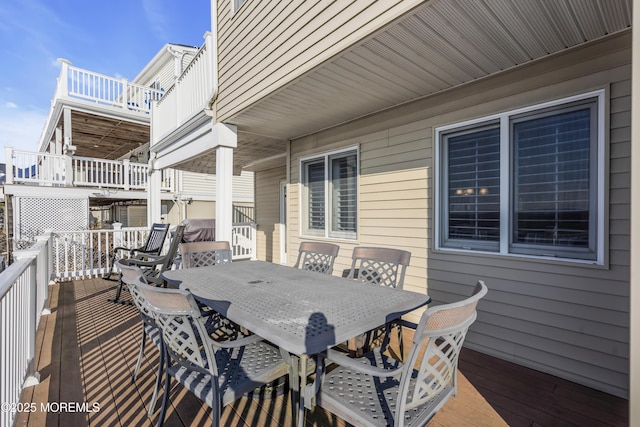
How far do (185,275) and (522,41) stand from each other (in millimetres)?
3312

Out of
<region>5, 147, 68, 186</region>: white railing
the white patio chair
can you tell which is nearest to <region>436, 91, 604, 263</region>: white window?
the white patio chair

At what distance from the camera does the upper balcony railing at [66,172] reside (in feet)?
27.2

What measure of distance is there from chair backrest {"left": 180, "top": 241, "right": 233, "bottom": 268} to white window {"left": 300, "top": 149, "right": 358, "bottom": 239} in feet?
5.31

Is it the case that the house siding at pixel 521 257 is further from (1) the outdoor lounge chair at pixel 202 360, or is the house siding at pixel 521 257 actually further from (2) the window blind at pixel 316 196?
(1) the outdoor lounge chair at pixel 202 360

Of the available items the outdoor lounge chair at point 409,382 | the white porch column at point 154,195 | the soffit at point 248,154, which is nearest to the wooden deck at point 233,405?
the outdoor lounge chair at point 409,382

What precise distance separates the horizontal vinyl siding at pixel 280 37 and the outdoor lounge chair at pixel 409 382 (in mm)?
1822

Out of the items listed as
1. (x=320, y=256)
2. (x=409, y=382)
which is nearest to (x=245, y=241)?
(x=320, y=256)

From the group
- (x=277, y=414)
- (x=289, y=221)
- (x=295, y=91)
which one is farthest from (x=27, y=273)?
(x=289, y=221)

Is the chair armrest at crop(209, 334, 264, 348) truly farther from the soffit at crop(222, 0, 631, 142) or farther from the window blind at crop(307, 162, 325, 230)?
the window blind at crop(307, 162, 325, 230)

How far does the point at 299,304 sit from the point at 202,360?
0.61 meters

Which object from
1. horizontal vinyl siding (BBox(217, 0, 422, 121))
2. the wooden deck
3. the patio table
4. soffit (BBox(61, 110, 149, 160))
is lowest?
the wooden deck

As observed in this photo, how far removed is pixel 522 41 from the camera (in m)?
2.28

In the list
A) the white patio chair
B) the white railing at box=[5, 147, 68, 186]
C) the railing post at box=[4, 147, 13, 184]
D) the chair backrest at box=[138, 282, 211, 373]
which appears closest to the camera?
the chair backrest at box=[138, 282, 211, 373]

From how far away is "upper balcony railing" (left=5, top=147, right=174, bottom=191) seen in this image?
27.2ft
